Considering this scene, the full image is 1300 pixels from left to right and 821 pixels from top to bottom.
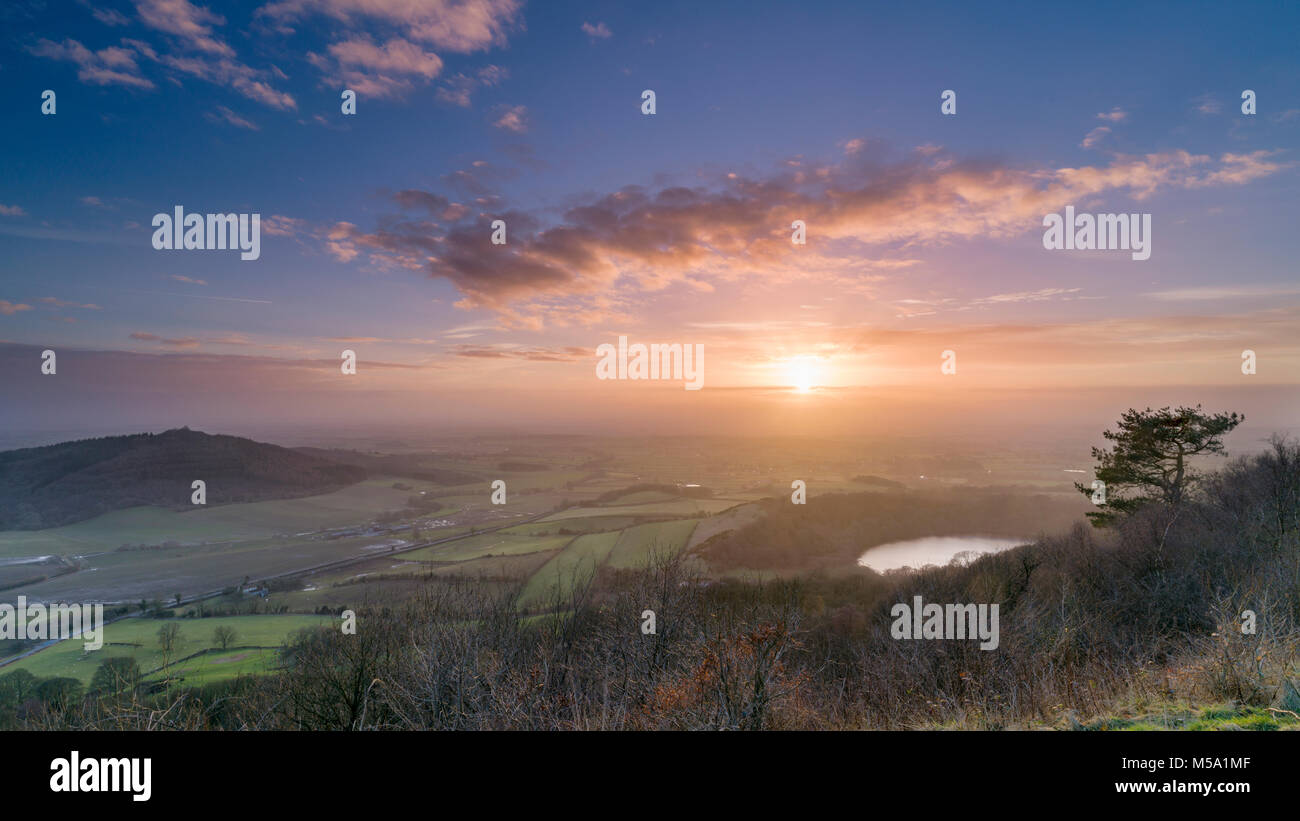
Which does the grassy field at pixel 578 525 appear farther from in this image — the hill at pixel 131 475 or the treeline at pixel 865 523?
the hill at pixel 131 475

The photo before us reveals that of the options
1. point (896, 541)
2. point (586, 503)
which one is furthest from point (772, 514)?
point (586, 503)

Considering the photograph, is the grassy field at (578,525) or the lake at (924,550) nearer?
the lake at (924,550)

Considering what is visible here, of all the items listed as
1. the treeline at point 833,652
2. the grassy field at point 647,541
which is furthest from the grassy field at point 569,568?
the treeline at point 833,652
